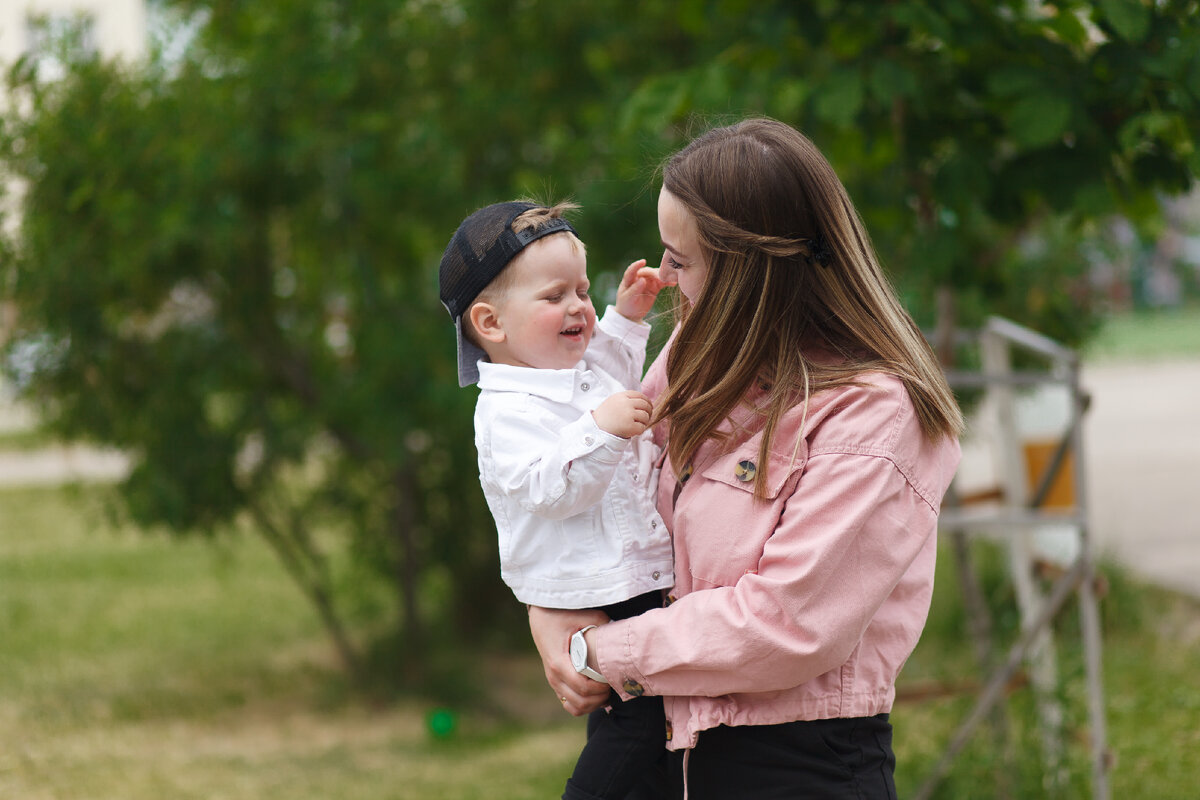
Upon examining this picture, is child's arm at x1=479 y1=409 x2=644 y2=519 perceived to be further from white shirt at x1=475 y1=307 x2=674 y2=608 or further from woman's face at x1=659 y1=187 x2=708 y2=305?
woman's face at x1=659 y1=187 x2=708 y2=305

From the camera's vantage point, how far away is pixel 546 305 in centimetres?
182

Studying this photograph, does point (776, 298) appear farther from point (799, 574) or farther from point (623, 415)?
point (799, 574)

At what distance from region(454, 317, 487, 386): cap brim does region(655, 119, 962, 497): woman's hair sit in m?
0.36

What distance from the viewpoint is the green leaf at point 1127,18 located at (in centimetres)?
257

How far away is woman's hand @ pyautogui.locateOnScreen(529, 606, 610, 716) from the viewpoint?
1.71m

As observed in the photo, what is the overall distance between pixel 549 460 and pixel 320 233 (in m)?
4.72

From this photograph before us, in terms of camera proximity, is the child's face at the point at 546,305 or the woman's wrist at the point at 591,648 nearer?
the woman's wrist at the point at 591,648

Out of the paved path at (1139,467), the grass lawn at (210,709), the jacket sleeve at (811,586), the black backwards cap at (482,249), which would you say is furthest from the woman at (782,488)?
the paved path at (1139,467)

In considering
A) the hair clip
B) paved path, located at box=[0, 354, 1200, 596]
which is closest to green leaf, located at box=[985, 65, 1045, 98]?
the hair clip

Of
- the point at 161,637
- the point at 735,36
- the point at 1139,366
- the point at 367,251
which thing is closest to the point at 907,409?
the point at 735,36

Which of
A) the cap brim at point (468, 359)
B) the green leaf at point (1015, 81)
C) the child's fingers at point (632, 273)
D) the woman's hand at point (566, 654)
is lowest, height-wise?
the woman's hand at point (566, 654)

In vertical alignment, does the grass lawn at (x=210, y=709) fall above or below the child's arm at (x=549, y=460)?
below

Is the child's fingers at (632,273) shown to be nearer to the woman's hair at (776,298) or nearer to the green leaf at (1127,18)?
the woman's hair at (776,298)

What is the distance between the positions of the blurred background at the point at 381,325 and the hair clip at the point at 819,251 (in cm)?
168
